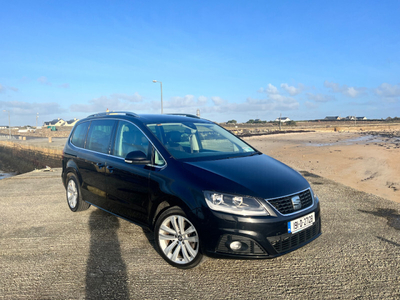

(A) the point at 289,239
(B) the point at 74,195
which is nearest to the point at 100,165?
(B) the point at 74,195

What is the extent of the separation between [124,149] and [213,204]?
1.74 meters

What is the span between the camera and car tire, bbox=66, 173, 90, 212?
5.23 metres

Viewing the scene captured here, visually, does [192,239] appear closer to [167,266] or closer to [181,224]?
[181,224]

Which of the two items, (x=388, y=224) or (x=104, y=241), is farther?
(x=388, y=224)

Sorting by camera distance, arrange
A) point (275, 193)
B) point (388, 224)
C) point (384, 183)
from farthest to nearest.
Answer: point (384, 183)
point (388, 224)
point (275, 193)

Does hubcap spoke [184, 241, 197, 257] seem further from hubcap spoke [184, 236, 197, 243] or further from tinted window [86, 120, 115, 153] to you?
tinted window [86, 120, 115, 153]

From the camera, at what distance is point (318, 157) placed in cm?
1623

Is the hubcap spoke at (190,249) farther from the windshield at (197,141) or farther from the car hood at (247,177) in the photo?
the windshield at (197,141)

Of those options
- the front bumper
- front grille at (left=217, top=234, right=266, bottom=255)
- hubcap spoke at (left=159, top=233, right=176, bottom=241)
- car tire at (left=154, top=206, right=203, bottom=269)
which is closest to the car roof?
car tire at (left=154, top=206, right=203, bottom=269)

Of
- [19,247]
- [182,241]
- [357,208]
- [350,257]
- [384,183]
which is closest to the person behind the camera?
[182,241]

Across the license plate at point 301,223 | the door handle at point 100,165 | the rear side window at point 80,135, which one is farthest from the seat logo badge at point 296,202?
the rear side window at point 80,135

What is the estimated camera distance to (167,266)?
342 centimetres

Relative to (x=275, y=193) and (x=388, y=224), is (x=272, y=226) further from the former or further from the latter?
(x=388, y=224)

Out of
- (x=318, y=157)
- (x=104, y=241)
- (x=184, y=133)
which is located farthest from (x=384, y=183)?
(x=104, y=241)
